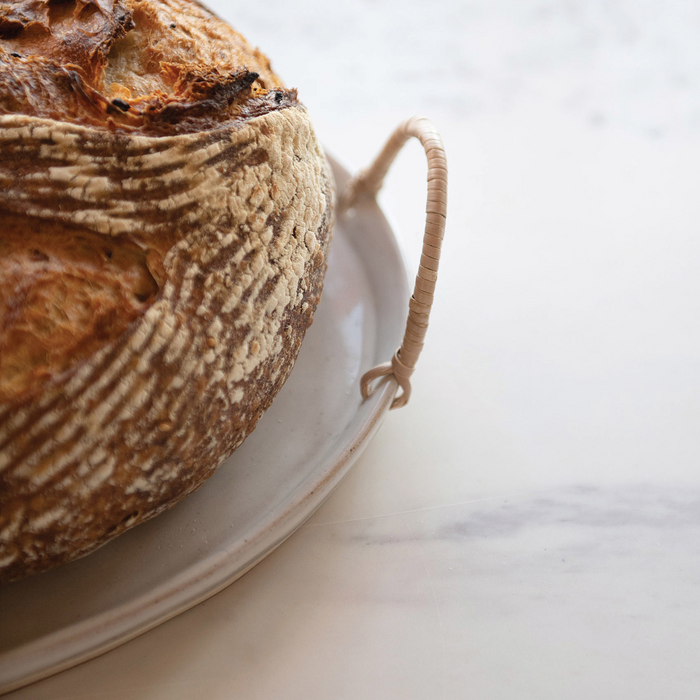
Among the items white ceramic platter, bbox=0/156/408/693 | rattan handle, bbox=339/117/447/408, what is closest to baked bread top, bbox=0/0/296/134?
rattan handle, bbox=339/117/447/408

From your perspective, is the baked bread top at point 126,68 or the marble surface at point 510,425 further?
the marble surface at point 510,425

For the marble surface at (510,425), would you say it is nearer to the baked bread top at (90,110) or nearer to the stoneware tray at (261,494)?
the stoneware tray at (261,494)

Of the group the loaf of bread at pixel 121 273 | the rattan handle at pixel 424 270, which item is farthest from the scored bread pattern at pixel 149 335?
the rattan handle at pixel 424 270

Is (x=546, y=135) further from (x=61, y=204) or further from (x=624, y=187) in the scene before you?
(x=61, y=204)

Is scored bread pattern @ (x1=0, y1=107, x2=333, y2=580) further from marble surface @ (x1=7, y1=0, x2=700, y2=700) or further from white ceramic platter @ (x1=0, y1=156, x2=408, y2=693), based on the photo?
marble surface @ (x1=7, y1=0, x2=700, y2=700)

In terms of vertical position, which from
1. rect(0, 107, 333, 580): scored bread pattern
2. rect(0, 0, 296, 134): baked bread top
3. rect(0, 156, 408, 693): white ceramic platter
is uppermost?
rect(0, 0, 296, 134): baked bread top

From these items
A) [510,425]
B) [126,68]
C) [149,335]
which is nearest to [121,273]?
[149,335]
